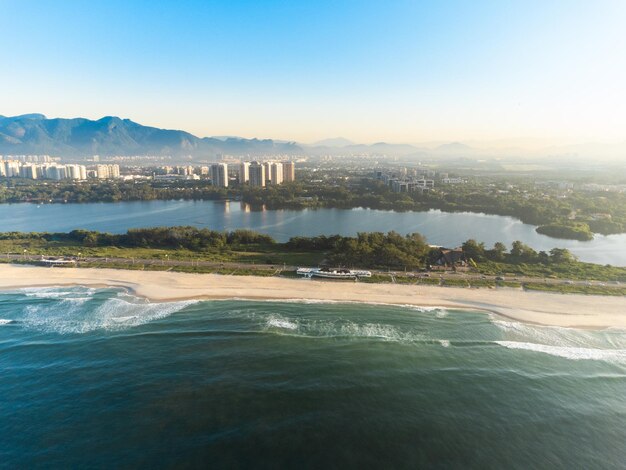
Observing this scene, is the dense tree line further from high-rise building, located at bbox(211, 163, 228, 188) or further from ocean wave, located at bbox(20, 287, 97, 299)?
high-rise building, located at bbox(211, 163, 228, 188)

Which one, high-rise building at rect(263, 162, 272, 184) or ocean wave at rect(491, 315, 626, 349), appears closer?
ocean wave at rect(491, 315, 626, 349)

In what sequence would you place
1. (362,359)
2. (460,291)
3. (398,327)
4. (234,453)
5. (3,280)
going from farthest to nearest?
(3,280) → (460,291) → (398,327) → (362,359) → (234,453)

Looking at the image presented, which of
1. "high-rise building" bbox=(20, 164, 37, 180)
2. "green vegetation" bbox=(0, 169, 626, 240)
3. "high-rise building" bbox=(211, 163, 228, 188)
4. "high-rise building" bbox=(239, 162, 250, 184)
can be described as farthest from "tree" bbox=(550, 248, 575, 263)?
"high-rise building" bbox=(20, 164, 37, 180)

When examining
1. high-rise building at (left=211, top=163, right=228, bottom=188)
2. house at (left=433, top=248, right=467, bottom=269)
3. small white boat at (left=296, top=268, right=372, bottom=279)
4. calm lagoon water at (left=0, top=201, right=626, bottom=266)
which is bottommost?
calm lagoon water at (left=0, top=201, right=626, bottom=266)

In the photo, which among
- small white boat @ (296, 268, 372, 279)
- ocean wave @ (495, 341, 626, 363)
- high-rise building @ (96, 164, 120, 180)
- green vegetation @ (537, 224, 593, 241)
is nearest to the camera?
ocean wave @ (495, 341, 626, 363)

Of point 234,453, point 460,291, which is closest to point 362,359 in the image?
point 234,453

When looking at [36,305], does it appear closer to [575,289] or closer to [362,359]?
[362,359]

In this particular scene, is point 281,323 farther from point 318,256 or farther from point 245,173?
point 245,173

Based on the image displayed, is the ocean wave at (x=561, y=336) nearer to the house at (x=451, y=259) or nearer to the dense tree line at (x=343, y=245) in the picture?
the house at (x=451, y=259)
